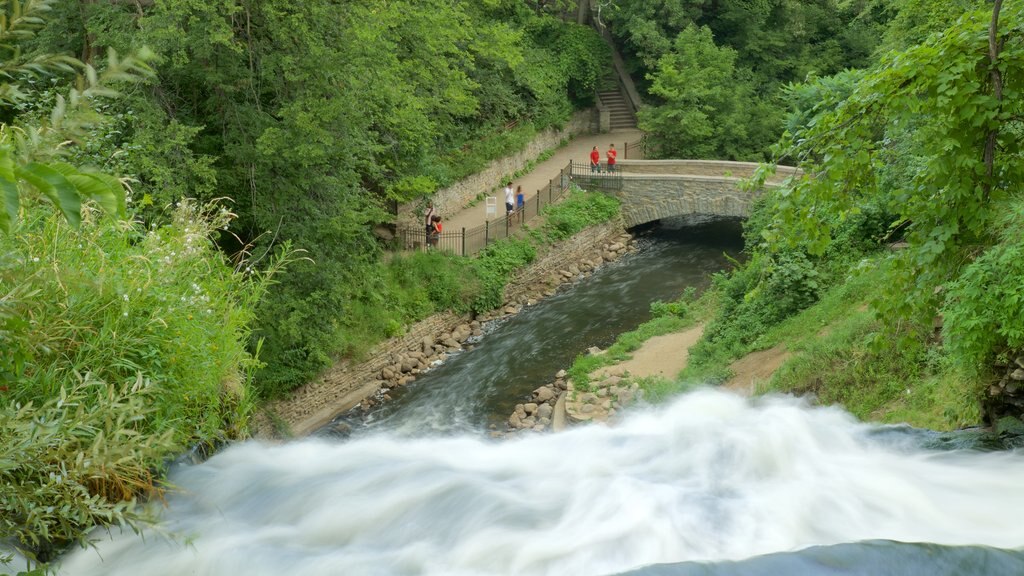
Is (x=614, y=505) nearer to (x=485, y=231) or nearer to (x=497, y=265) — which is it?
(x=497, y=265)

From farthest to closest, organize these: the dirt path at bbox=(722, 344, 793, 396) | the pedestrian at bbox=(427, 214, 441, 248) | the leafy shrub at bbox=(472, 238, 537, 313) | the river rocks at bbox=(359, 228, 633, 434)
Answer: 1. the pedestrian at bbox=(427, 214, 441, 248)
2. the leafy shrub at bbox=(472, 238, 537, 313)
3. the river rocks at bbox=(359, 228, 633, 434)
4. the dirt path at bbox=(722, 344, 793, 396)

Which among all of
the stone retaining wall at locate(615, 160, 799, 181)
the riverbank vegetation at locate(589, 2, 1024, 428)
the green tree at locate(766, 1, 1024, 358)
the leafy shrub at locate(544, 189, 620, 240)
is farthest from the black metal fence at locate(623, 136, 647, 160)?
the green tree at locate(766, 1, 1024, 358)

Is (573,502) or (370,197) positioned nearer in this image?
(573,502)

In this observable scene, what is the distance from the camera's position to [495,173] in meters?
28.8

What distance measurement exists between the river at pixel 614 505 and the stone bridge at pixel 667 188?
21254 mm

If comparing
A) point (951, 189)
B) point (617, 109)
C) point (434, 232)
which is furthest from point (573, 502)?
point (617, 109)

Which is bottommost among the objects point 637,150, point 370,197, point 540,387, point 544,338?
point 540,387

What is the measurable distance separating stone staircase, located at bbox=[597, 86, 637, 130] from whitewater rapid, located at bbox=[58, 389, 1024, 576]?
1158 inches

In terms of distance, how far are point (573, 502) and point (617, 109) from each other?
3160 centimetres

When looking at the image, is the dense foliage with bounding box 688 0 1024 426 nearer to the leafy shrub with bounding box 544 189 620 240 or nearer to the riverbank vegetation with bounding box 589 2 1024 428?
the riverbank vegetation with bounding box 589 2 1024 428

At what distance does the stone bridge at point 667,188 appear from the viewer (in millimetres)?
Answer: 28625

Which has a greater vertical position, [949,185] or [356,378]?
[949,185]

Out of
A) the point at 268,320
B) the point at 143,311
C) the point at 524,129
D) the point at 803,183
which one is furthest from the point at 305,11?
the point at 524,129

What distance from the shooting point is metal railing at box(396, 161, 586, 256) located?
891 inches
